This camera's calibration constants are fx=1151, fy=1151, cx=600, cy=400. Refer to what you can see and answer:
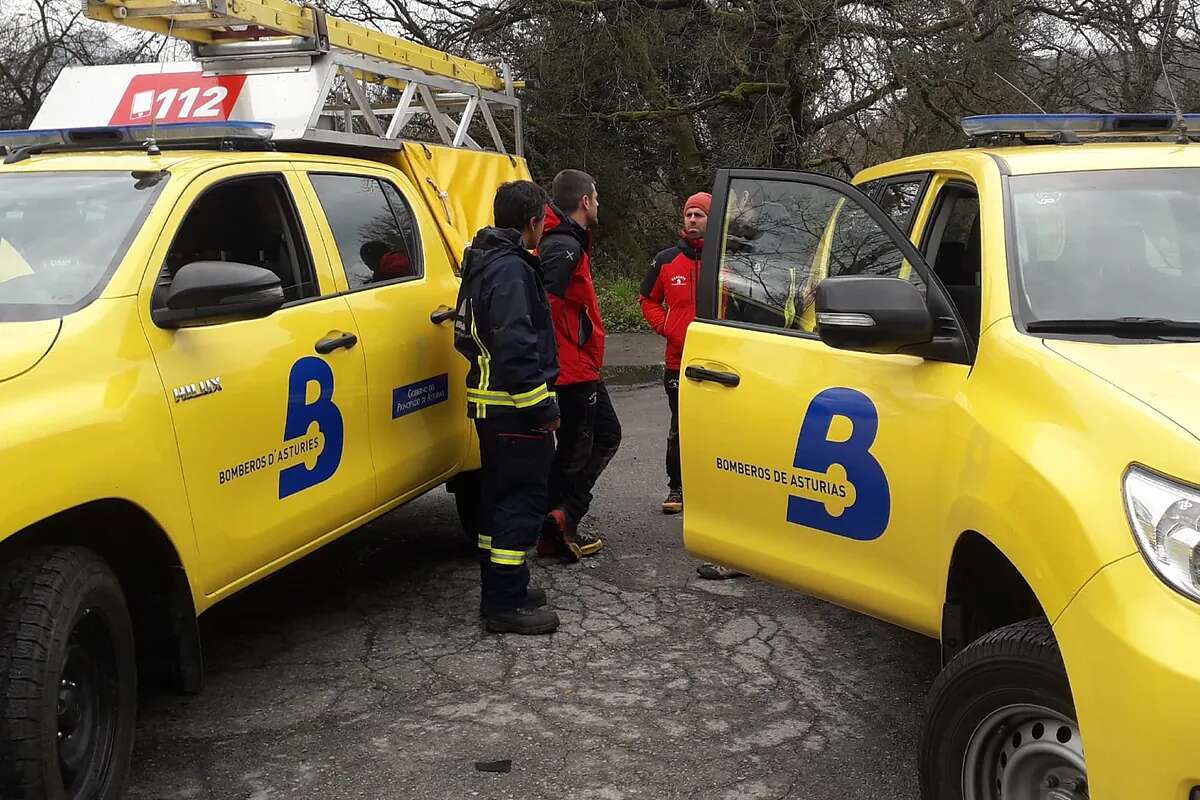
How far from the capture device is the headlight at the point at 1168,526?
2.06 metres

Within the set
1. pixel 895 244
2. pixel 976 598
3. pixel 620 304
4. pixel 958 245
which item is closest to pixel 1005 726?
pixel 976 598

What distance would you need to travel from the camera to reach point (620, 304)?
14219 mm

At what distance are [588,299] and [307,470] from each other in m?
1.85

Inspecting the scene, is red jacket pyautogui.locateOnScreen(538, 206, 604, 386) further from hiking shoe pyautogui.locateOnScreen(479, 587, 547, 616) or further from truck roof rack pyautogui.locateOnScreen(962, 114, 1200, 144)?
truck roof rack pyautogui.locateOnScreen(962, 114, 1200, 144)

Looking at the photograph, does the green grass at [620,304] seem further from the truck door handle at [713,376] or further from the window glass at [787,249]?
the truck door handle at [713,376]

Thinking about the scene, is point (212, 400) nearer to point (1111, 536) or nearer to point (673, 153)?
point (1111, 536)

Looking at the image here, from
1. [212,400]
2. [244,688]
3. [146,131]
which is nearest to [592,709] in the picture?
[244,688]

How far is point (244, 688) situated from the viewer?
4.11 m

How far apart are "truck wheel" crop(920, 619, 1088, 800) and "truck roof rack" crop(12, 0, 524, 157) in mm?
3344

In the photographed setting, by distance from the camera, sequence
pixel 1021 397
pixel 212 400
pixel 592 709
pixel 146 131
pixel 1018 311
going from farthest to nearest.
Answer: pixel 146 131 → pixel 592 709 → pixel 212 400 → pixel 1018 311 → pixel 1021 397

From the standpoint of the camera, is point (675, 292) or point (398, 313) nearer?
point (398, 313)

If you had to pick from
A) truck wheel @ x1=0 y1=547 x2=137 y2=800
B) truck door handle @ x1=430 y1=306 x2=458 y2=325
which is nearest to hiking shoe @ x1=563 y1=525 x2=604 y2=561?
truck door handle @ x1=430 y1=306 x2=458 y2=325

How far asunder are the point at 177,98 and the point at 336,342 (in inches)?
70.0

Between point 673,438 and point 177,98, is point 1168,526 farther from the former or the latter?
point 177,98
